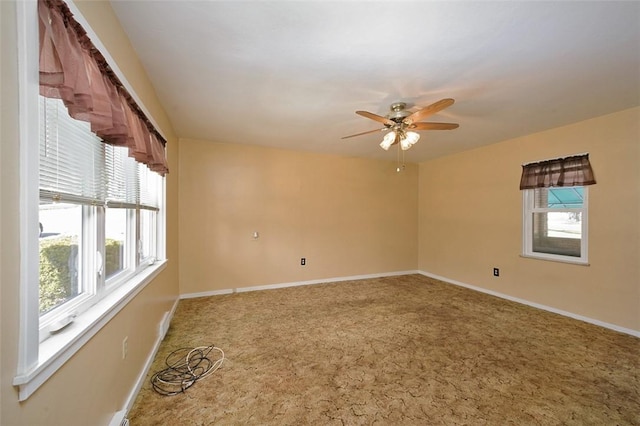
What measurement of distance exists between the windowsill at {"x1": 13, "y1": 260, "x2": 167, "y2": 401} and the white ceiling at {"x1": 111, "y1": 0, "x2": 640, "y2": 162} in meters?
1.64

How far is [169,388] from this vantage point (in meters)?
1.79

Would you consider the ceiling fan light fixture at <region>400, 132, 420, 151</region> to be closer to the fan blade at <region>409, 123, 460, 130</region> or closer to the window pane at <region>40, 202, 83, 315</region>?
the fan blade at <region>409, 123, 460, 130</region>

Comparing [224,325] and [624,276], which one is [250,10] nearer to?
[224,325]

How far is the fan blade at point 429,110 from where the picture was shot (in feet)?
6.25

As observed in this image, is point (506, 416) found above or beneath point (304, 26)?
beneath

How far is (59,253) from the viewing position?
3.60ft

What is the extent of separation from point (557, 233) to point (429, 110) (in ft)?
9.38

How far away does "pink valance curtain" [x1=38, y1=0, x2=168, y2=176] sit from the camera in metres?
0.81

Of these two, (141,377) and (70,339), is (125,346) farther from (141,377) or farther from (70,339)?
(70,339)

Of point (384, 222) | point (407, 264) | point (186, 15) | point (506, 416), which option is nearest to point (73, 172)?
point (186, 15)

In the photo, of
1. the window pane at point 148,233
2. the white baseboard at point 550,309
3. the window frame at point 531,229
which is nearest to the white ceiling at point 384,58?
the window frame at point 531,229

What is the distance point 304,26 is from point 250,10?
1.04 feet

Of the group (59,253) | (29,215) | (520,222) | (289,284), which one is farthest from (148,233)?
(520,222)

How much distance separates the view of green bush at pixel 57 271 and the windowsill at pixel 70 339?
124 millimetres
